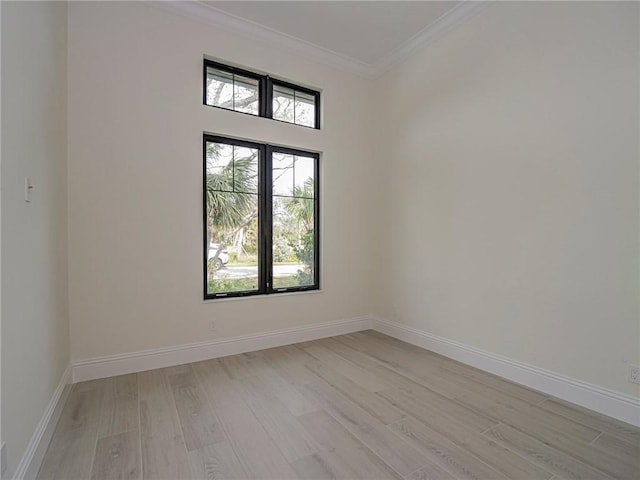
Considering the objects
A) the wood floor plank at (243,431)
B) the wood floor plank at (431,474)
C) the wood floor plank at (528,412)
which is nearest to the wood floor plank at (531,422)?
the wood floor plank at (528,412)

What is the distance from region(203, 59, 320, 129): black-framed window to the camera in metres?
3.34

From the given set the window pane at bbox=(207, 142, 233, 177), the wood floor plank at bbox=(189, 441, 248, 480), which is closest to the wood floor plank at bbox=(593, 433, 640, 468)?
the wood floor plank at bbox=(189, 441, 248, 480)

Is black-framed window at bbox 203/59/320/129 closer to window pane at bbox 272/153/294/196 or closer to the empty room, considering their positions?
the empty room

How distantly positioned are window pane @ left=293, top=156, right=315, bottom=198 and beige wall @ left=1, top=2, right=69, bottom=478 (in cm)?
220

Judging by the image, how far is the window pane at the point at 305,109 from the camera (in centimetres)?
384

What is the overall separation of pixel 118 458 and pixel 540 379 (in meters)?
2.97

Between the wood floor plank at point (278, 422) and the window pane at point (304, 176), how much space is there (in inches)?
85.7

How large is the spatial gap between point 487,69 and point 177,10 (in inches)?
117

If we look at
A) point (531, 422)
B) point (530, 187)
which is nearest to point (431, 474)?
point (531, 422)

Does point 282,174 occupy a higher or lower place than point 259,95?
lower

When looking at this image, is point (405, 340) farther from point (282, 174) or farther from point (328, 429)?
point (282, 174)

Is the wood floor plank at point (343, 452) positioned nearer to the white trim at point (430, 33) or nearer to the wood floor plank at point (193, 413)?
the wood floor plank at point (193, 413)

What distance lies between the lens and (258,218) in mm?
→ 3578

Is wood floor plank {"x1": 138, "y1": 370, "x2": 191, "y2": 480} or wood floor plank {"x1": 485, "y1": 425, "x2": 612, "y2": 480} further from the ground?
wood floor plank {"x1": 138, "y1": 370, "x2": 191, "y2": 480}
